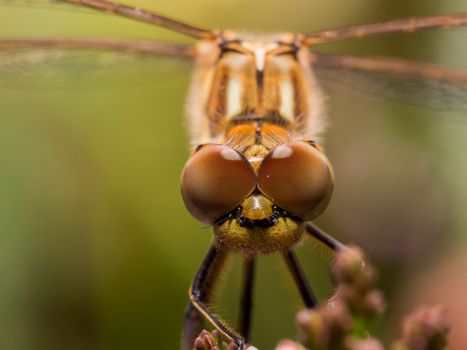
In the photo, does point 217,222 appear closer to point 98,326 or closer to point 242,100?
point 242,100

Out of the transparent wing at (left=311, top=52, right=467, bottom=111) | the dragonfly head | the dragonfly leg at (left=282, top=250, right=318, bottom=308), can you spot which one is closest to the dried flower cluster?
the dragonfly head

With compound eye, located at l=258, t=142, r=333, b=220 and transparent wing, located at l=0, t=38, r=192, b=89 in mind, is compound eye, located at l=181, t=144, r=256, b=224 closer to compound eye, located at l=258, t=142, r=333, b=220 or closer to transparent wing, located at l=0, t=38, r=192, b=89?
compound eye, located at l=258, t=142, r=333, b=220

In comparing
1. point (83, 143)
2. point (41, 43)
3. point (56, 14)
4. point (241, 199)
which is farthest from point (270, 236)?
point (56, 14)

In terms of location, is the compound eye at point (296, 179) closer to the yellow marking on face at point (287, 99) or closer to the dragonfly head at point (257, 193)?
the dragonfly head at point (257, 193)

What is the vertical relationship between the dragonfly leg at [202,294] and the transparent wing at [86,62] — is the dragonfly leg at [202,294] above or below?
below

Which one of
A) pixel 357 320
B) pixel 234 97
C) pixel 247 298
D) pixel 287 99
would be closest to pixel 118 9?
pixel 234 97

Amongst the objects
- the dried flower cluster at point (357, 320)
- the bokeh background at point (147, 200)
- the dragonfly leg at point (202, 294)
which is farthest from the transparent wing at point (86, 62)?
the dried flower cluster at point (357, 320)
